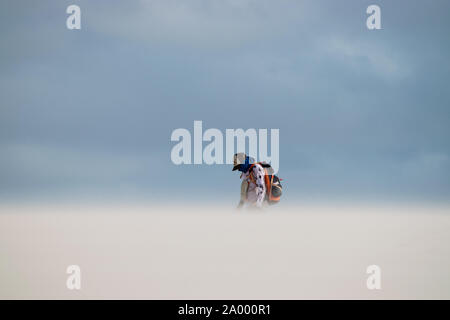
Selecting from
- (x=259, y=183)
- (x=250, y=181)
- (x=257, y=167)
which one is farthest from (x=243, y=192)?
(x=257, y=167)

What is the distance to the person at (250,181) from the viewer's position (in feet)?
42.7

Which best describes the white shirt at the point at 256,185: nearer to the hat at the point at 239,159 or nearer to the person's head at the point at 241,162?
the person's head at the point at 241,162

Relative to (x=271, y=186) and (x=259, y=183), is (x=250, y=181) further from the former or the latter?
(x=271, y=186)

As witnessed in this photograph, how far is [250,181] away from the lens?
43.0ft

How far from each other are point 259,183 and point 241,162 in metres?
0.83

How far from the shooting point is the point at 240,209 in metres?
13.1

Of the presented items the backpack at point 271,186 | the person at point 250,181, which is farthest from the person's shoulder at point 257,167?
the backpack at point 271,186

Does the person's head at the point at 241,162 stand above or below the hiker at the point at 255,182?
above

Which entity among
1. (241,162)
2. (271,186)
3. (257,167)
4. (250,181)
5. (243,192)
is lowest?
(243,192)

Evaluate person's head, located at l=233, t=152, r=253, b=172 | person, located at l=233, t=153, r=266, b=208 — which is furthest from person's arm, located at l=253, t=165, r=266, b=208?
person's head, located at l=233, t=152, r=253, b=172

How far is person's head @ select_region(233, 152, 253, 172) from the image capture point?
1308cm
